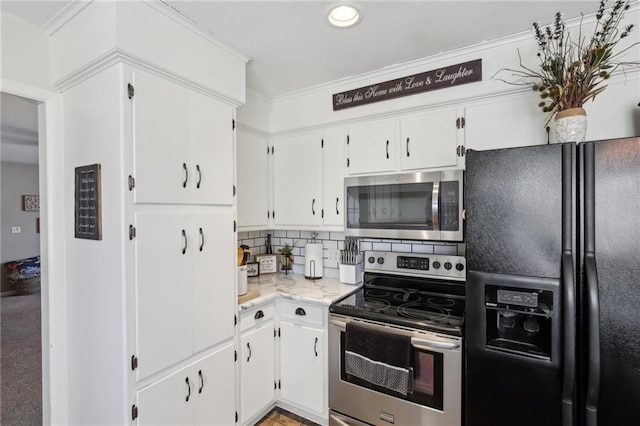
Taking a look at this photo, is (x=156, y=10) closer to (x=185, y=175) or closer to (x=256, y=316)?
(x=185, y=175)

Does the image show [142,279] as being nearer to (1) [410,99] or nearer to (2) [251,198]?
(2) [251,198]

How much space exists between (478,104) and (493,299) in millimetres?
1261

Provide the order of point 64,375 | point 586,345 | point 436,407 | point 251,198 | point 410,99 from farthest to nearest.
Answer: point 251,198 → point 410,99 → point 64,375 → point 436,407 → point 586,345

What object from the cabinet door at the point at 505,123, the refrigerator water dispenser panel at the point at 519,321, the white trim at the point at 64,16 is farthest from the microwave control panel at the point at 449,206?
the white trim at the point at 64,16

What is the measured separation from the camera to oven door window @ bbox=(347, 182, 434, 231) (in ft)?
6.59

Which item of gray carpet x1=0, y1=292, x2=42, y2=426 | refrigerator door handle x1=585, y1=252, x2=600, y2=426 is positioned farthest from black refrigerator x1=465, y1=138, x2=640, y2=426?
gray carpet x1=0, y1=292, x2=42, y2=426

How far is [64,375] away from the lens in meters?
1.77

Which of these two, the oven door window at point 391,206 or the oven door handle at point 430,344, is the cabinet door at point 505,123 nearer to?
the oven door window at point 391,206

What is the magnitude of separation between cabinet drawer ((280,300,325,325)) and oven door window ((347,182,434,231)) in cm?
68

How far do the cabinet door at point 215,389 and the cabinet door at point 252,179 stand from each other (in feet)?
3.37

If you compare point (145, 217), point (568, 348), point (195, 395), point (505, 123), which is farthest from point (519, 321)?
point (145, 217)

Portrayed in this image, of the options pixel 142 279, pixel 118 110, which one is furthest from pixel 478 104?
pixel 142 279

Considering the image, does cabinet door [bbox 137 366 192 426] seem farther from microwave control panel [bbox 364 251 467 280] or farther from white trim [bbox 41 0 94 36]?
white trim [bbox 41 0 94 36]

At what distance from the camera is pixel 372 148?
2.33 m
